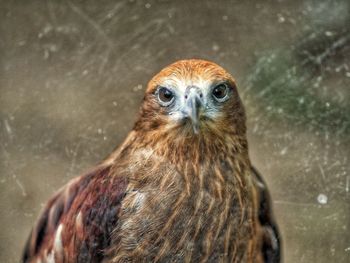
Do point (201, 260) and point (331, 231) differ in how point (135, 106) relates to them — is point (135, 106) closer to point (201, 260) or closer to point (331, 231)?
point (331, 231)

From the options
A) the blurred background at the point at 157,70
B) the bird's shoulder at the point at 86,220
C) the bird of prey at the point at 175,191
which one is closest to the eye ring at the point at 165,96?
the bird of prey at the point at 175,191

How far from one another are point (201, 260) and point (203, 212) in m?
0.19

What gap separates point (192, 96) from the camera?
10.5 feet

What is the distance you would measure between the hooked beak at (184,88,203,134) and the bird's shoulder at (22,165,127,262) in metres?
0.48

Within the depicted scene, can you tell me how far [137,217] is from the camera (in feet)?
11.4

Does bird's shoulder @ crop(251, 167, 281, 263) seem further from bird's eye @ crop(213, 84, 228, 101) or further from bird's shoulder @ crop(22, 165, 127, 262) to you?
bird's shoulder @ crop(22, 165, 127, 262)

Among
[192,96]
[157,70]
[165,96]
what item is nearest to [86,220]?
[165,96]

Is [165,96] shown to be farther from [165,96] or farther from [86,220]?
[86,220]

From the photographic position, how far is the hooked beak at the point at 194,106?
3158mm

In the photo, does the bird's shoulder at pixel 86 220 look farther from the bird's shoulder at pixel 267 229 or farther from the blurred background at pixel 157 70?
the blurred background at pixel 157 70

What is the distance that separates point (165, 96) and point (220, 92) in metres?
0.22

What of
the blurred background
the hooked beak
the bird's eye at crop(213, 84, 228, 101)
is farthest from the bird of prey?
the blurred background

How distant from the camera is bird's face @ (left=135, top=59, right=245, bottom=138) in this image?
10.7 ft

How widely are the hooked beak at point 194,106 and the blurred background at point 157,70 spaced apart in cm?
171
